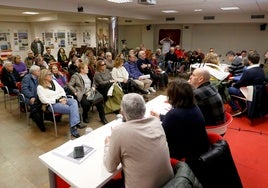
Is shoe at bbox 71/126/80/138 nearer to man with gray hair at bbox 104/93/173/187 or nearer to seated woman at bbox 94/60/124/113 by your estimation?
seated woman at bbox 94/60/124/113

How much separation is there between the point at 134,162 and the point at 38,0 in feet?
18.4

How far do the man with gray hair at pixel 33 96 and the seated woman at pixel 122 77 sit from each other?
5.61 feet

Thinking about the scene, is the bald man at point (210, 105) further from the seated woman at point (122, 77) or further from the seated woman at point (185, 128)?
the seated woman at point (122, 77)

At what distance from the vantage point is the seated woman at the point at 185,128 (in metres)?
1.73

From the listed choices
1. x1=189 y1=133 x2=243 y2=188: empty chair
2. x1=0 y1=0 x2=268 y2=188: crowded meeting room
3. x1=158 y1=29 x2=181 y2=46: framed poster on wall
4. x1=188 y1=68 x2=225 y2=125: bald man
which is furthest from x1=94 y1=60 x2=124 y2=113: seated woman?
x1=158 y1=29 x2=181 y2=46: framed poster on wall

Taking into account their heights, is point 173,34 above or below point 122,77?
above

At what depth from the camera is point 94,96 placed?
13.2 ft

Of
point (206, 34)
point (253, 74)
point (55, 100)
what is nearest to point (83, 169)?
point (55, 100)

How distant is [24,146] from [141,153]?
2.57 m

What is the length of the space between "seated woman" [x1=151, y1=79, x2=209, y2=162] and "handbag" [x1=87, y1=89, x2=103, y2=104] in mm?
2371

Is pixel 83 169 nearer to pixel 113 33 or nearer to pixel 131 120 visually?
pixel 131 120

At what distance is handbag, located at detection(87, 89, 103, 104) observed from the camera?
3.96 m

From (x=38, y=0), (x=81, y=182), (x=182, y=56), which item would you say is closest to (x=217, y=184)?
(x=81, y=182)

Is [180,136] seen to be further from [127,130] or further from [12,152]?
[12,152]
